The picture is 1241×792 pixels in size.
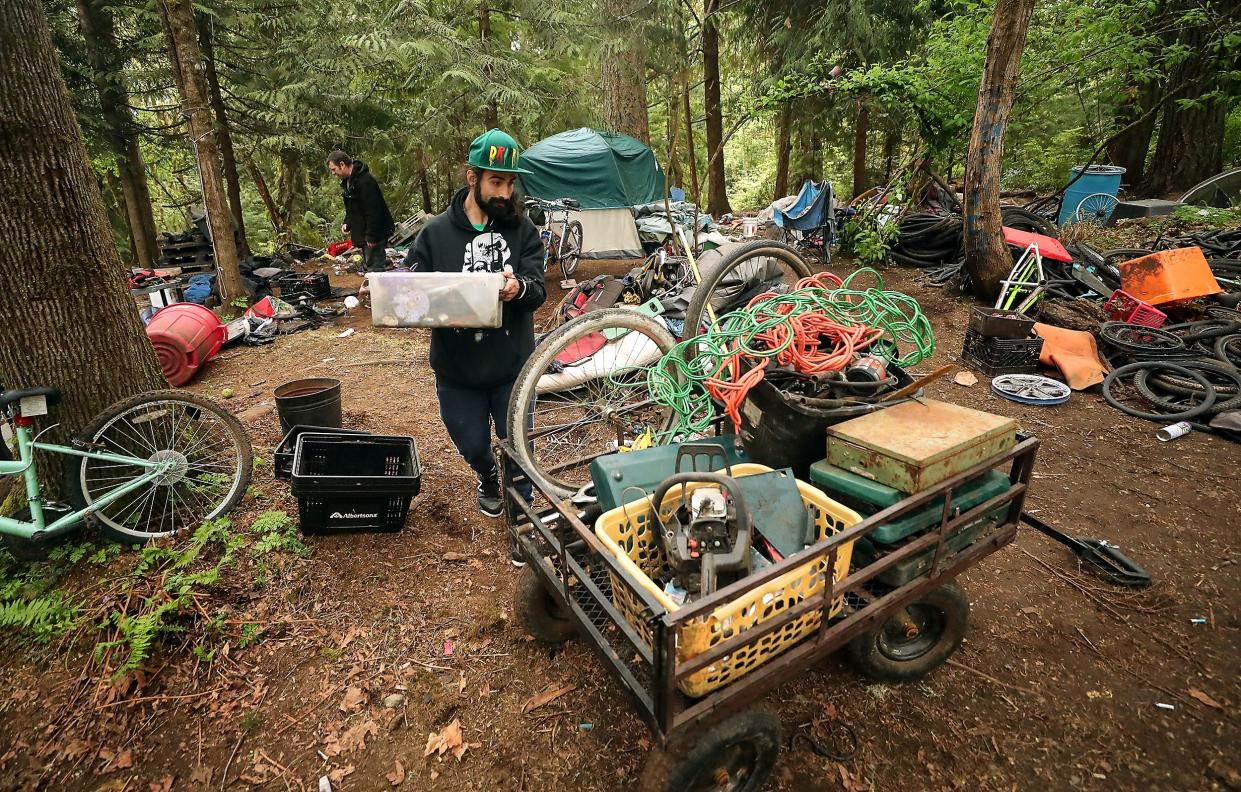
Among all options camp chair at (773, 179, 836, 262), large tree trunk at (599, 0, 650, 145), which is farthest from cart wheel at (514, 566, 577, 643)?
large tree trunk at (599, 0, 650, 145)

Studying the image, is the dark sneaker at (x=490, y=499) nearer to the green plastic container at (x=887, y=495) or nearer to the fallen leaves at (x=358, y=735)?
the fallen leaves at (x=358, y=735)

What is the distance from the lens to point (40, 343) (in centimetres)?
305

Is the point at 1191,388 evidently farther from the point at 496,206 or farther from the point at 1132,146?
the point at 1132,146

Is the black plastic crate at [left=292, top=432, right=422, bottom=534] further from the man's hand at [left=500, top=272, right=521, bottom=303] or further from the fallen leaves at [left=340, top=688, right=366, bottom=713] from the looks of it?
the man's hand at [left=500, top=272, right=521, bottom=303]

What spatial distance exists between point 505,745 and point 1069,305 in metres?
7.34

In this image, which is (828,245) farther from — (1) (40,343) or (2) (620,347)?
(1) (40,343)

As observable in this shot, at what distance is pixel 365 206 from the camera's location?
28.1 ft

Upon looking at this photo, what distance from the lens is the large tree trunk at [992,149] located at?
621 centimetres

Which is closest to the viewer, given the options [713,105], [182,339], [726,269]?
[726,269]

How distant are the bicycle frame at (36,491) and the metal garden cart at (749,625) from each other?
7.48 ft

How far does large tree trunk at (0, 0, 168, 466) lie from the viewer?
287 cm

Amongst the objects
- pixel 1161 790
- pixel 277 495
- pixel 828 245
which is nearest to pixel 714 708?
pixel 1161 790

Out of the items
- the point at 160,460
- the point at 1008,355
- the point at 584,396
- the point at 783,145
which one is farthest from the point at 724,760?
the point at 783,145

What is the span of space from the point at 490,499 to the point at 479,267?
1476 mm
